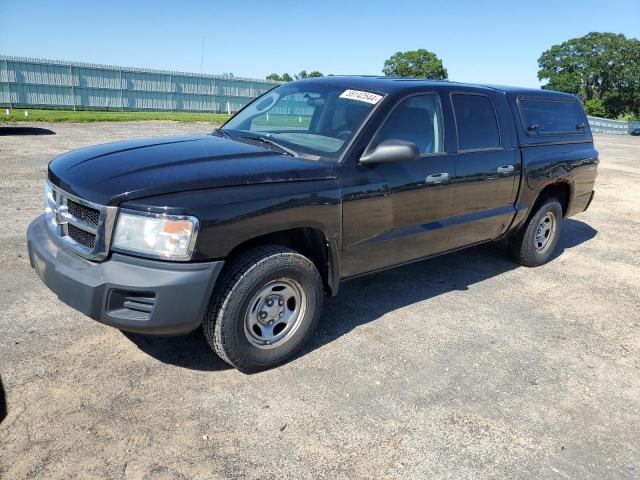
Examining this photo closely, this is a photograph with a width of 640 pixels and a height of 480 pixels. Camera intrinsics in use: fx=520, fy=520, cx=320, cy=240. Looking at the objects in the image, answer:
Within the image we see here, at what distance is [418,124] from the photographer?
4125mm

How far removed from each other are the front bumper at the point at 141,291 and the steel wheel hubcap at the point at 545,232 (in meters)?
4.20

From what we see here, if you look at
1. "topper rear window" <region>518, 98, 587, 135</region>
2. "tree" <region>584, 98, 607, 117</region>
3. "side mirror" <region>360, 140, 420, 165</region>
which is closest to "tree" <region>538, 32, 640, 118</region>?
"tree" <region>584, 98, 607, 117</region>

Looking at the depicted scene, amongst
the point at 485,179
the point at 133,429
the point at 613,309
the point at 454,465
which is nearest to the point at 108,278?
the point at 133,429

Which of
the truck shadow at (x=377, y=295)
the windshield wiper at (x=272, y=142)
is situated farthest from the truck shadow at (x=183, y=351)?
the windshield wiper at (x=272, y=142)

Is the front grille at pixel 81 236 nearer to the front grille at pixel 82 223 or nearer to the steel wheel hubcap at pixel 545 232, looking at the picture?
the front grille at pixel 82 223

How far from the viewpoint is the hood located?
2881mm

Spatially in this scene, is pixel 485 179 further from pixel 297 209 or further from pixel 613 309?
pixel 297 209

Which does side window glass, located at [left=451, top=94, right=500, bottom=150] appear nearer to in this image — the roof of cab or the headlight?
the roof of cab

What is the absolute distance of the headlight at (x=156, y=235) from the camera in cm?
278

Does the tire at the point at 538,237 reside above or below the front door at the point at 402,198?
below

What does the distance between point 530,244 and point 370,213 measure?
276 cm

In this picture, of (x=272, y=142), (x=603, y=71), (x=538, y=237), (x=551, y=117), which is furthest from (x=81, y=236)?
(x=603, y=71)

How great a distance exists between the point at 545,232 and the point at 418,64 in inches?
3114

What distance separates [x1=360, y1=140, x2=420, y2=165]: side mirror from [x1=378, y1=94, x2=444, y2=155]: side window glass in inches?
7.5
